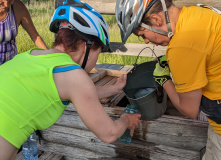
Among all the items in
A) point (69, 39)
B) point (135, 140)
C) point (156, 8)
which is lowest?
point (135, 140)

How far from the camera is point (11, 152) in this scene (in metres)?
1.55

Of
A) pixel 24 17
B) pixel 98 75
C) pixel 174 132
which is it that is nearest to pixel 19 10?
pixel 24 17

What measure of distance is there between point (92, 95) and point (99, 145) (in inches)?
68.9

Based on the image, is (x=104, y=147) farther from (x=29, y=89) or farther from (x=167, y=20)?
(x=167, y=20)

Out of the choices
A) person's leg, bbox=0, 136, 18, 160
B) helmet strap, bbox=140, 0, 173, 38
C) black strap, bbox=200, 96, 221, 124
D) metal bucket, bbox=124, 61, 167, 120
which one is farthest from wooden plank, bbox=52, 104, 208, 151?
person's leg, bbox=0, 136, 18, 160

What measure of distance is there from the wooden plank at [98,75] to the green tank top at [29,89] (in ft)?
6.21

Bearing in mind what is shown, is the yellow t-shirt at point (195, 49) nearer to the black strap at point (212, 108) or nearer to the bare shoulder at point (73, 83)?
the black strap at point (212, 108)

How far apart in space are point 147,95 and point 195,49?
0.83 metres

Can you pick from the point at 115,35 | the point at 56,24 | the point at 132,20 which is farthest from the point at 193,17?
the point at 115,35

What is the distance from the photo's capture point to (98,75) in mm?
3527

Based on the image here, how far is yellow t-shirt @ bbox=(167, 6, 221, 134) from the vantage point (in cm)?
145

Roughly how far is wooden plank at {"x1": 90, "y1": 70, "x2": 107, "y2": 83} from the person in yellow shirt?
5.19ft

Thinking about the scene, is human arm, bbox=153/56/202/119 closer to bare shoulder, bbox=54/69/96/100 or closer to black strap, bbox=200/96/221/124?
black strap, bbox=200/96/221/124

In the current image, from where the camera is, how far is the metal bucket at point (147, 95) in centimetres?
225
